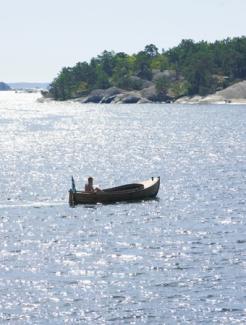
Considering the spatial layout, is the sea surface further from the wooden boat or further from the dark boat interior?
the dark boat interior

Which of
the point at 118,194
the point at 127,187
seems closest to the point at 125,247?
the point at 118,194

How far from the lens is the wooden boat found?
7394cm

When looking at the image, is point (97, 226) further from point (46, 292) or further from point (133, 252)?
point (46, 292)

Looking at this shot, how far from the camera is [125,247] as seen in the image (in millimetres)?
56188

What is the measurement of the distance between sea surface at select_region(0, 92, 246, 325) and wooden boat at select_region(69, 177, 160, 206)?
90 cm

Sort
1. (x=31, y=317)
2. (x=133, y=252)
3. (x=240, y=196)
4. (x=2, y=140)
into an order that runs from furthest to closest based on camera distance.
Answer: (x=2, y=140) < (x=240, y=196) < (x=133, y=252) < (x=31, y=317)

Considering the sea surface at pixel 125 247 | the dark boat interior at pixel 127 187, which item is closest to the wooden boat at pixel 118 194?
the dark boat interior at pixel 127 187

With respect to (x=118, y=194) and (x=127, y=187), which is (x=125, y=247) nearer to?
(x=118, y=194)

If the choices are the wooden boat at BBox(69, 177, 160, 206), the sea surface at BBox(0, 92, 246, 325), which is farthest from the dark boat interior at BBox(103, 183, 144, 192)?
the sea surface at BBox(0, 92, 246, 325)

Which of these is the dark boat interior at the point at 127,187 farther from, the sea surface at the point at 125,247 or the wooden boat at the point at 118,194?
the sea surface at the point at 125,247

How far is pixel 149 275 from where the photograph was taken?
4838 centimetres

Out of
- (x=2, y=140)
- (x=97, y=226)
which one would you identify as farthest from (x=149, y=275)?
(x=2, y=140)

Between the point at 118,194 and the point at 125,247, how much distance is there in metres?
19.5

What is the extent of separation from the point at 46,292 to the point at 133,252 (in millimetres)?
10763
